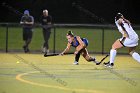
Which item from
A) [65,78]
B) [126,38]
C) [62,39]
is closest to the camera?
[65,78]

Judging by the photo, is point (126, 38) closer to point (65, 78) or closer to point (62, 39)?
point (65, 78)

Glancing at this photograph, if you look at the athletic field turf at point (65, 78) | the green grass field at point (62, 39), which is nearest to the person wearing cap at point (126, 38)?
the athletic field turf at point (65, 78)

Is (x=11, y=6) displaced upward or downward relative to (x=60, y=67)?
upward

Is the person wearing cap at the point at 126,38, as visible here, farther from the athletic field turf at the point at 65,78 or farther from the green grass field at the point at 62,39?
the green grass field at the point at 62,39

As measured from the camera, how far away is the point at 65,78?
13.6m

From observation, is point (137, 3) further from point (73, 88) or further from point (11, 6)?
point (73, 88)

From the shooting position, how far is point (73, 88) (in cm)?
1145

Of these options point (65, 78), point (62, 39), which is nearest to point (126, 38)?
point (65, 78)

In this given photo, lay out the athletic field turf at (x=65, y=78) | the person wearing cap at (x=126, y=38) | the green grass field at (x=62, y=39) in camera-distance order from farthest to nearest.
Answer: the green grass field at (x=62, y=39)
the person wearing cap at (x=126, y=38)
the athletic field turf at (x=65, y=78)

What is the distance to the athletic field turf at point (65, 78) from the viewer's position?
1125cm

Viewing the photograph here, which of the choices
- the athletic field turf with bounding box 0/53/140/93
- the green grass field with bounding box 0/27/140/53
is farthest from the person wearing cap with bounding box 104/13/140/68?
the green grass field with bounding box 0/27/140/53

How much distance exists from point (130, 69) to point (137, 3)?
27087 mm

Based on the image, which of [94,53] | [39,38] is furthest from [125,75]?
[39,38]

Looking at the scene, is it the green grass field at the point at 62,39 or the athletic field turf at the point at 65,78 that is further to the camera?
the green grass field at the point at 62,39
